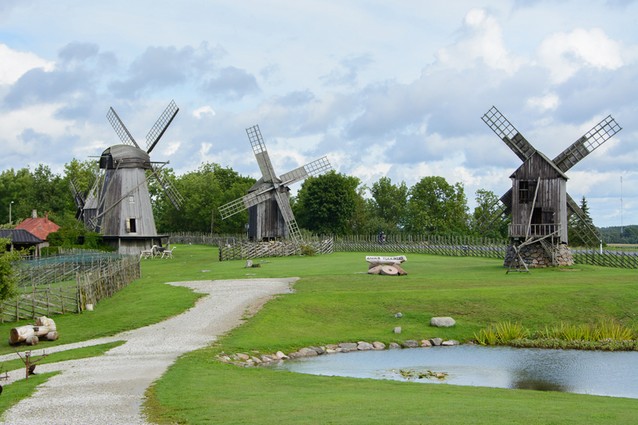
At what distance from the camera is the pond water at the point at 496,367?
27609 mm

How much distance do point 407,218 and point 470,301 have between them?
338 feet

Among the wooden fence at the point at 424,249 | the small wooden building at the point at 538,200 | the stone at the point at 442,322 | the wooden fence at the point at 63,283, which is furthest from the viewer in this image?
the wooden fence at the point at 424,249

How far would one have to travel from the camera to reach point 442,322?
128ft

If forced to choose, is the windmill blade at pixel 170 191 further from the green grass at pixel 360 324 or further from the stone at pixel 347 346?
the stone at pixel 347 346

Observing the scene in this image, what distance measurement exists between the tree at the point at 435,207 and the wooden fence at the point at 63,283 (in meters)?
79.9

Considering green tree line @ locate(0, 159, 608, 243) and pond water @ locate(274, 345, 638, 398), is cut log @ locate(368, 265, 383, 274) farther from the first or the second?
green tree line @ locate(0, 159, 608, 243)

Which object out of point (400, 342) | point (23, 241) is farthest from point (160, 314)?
point (23, 241)

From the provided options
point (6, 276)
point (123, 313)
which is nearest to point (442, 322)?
point (123, 313)

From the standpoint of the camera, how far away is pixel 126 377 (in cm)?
2438

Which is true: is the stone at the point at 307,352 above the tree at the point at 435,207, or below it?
below

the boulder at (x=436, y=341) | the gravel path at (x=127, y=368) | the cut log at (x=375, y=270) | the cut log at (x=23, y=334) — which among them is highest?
the cut log at (x=375, y=270)

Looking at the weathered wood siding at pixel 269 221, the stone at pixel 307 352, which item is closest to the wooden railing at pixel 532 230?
the stone at pixel 307 352

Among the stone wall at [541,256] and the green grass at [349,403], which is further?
the stone wall at [541,256]

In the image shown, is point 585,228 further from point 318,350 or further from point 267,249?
point 318,350
